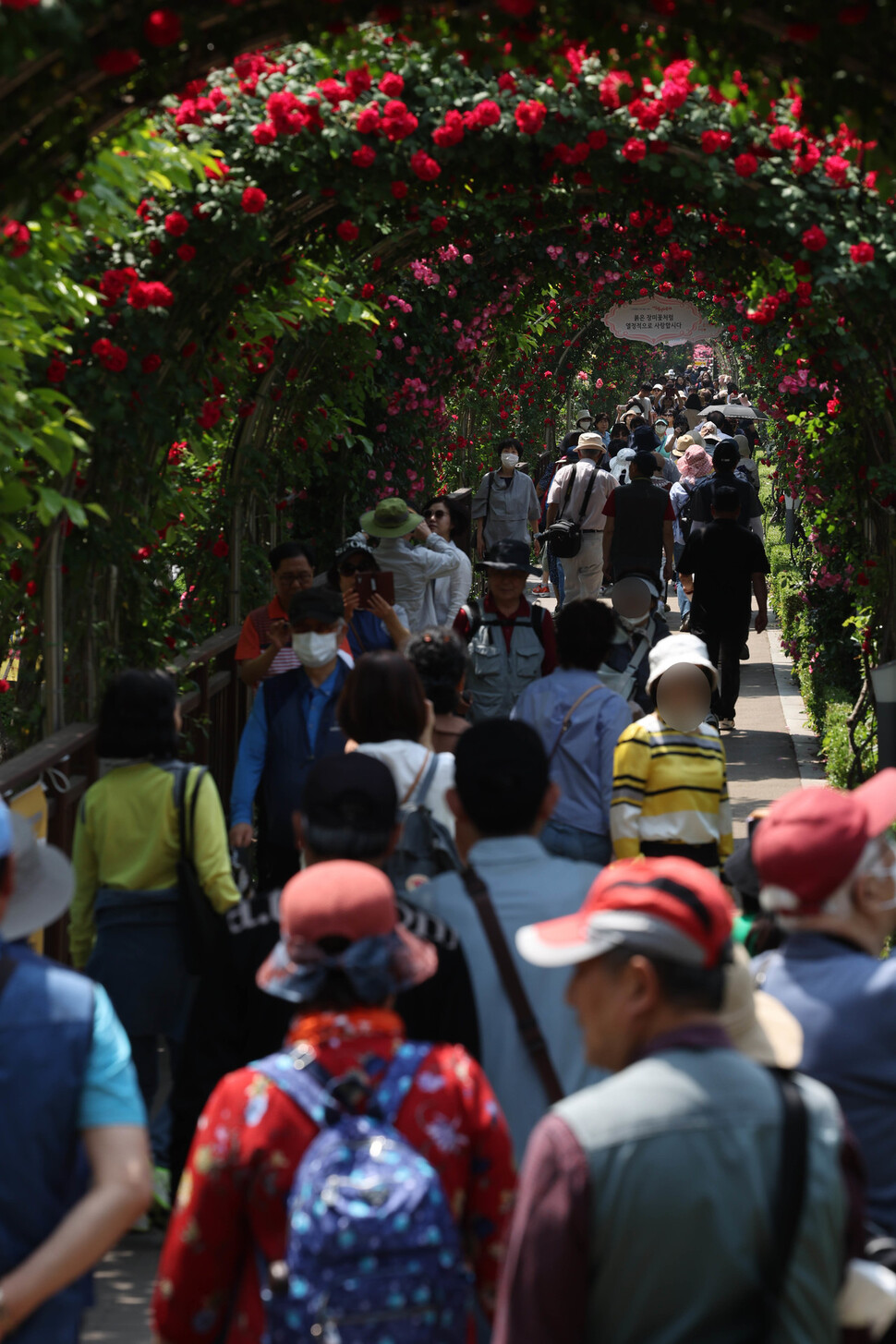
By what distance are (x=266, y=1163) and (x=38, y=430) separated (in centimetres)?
321

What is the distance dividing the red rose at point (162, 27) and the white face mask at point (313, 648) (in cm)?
249

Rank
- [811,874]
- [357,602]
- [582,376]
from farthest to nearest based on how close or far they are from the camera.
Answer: [582,376] → [357,602] → [811,874]

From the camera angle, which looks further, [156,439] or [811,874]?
[156,439]

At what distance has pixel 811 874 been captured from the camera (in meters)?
2.47

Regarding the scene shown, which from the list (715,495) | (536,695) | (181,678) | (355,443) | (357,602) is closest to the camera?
(536,695)

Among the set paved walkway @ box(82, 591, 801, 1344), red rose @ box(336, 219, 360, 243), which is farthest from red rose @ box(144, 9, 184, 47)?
red rose @ box(336, 219, 360, 243)

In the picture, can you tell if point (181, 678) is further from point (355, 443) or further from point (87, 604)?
point (355, 443)

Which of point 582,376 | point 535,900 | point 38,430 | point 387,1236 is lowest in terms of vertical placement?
point 387,1236

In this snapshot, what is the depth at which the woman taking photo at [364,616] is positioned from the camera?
6852 millimetres

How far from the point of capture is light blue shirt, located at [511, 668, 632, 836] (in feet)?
16.5

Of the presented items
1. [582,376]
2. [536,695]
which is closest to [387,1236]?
[536,695]

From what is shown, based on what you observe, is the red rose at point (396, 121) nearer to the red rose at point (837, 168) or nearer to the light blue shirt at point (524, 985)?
the red rose at point (837, 168)

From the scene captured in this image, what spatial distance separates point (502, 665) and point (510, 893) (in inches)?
134

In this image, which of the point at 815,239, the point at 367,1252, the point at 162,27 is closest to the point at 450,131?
the point at 815,239
